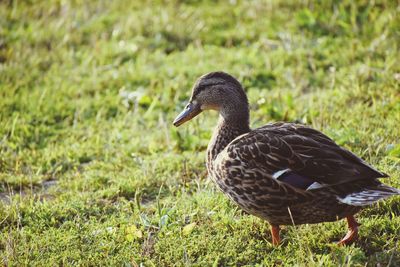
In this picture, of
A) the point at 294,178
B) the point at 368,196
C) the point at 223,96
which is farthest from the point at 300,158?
the point at 223,96

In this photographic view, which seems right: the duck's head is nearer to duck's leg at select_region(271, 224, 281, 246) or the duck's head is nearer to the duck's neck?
→ the duck's neck

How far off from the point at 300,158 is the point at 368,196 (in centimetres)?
51

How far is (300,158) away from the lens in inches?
169

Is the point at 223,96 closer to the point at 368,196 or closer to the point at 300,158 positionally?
the point at 300,158

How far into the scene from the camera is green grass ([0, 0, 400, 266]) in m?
4.49

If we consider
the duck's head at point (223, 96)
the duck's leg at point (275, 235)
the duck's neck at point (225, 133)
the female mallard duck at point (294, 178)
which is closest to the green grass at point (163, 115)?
the duck's leg at point (275, 235)

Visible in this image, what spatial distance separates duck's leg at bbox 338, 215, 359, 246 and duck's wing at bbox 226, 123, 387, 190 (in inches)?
12.4

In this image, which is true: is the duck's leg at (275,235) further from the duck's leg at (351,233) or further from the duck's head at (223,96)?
the duck's head at (223,96)

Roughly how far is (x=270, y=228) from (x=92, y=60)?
14.0ft

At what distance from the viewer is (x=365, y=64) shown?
7.34 metres

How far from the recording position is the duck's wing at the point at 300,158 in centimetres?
417

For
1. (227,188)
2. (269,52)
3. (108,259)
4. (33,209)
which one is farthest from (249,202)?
(269,52)

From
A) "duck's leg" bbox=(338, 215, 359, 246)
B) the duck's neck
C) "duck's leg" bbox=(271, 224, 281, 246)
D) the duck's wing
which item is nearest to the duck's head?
the duck's neck

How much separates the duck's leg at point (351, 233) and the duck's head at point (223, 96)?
4.07 ft
